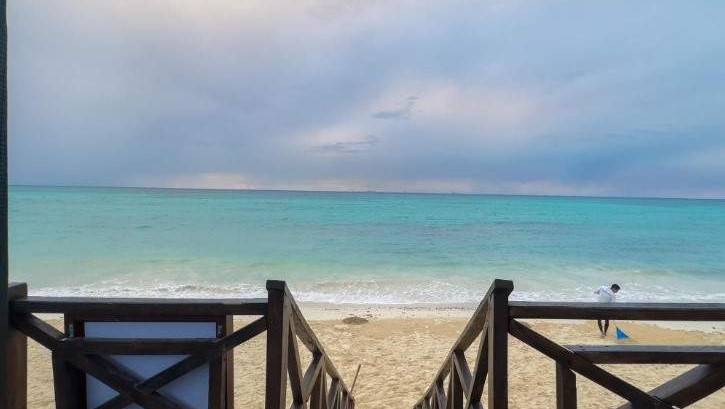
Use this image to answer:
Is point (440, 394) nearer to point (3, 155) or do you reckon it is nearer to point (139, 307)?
point (139, 307)

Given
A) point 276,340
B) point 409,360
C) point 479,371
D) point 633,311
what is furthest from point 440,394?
point 409,360

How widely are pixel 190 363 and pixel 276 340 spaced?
42 centimetres

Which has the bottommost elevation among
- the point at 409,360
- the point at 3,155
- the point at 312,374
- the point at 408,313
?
the point at 408,313

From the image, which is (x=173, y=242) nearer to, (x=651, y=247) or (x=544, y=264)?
(x=544, y=264)

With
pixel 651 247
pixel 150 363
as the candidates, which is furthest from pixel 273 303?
pixel 651 247

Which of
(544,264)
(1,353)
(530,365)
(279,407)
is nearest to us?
(1,353)

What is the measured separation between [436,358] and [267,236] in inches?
1123

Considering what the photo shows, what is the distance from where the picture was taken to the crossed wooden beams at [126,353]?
1882mm

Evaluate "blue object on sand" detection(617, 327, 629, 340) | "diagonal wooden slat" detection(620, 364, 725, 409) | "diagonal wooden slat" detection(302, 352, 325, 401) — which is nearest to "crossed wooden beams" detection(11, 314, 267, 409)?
"diagonal wooden slat" detection(302, 352, 325, 401)

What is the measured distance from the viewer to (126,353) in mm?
1920

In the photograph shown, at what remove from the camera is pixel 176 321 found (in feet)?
6.34

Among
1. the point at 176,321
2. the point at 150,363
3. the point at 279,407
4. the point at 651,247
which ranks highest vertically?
the point at 176,321

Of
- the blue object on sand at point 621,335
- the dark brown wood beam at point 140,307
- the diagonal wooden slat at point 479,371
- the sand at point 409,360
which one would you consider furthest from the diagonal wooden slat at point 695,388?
A: the blue object on sand at point 621,335

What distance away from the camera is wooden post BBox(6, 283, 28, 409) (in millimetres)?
1903
